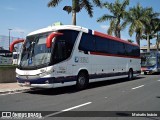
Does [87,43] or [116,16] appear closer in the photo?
[87,43]

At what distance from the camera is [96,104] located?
967 cm

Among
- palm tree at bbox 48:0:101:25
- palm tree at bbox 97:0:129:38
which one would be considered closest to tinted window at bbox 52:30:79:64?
palm tree at bbox 48:0:101:25

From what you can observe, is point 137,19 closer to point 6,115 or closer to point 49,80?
point 49,80

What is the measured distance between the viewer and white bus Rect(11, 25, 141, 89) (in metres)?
12.0

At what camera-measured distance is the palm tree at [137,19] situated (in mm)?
39122

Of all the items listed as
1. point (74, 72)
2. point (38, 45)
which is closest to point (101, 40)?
point (74, 72)

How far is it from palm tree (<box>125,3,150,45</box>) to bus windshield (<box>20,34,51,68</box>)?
28018mm

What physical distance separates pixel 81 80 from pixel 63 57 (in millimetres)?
2243

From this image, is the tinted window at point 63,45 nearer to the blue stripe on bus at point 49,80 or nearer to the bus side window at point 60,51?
the bus side window at point 60,51

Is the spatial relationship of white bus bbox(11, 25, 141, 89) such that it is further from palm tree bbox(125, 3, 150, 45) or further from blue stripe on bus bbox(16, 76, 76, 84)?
palm tree bbox(125, 3, 150, 45)

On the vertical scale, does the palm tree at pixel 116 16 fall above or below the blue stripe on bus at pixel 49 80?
above

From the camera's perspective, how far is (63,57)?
1262cm

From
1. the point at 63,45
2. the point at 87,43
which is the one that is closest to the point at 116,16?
the point at 87,43

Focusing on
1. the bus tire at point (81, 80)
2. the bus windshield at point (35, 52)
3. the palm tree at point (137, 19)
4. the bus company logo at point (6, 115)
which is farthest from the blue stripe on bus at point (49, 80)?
the palm tree at point (137, 19)
